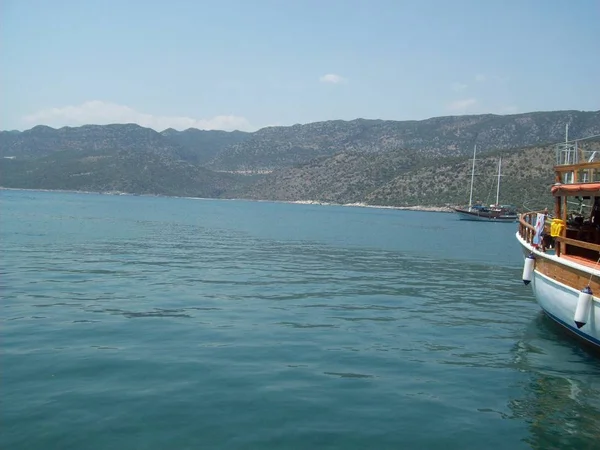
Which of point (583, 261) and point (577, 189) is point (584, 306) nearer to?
point (583, 261)

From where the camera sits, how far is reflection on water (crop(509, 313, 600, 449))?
27.2 feet

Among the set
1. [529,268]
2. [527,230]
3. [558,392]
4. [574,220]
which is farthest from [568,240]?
[558,392]

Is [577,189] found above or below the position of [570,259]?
above

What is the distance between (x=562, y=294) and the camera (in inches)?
539

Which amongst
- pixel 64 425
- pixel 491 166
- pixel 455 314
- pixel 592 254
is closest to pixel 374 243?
pixel 455 314

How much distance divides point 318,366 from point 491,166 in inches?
5654

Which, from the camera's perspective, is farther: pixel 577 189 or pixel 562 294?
pixel 577 189

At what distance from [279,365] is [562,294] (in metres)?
7.05

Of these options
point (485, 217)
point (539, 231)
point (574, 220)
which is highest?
point (574, 220)

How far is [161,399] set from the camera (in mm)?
8820

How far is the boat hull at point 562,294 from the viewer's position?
12047 mm

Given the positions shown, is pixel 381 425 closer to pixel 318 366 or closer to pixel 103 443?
pixel 318 366

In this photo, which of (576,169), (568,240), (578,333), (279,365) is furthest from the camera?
(576,169)

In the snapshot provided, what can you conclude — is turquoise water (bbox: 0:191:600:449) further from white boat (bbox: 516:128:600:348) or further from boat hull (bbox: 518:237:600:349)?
white boat (bbox: 516:128:600:348)
